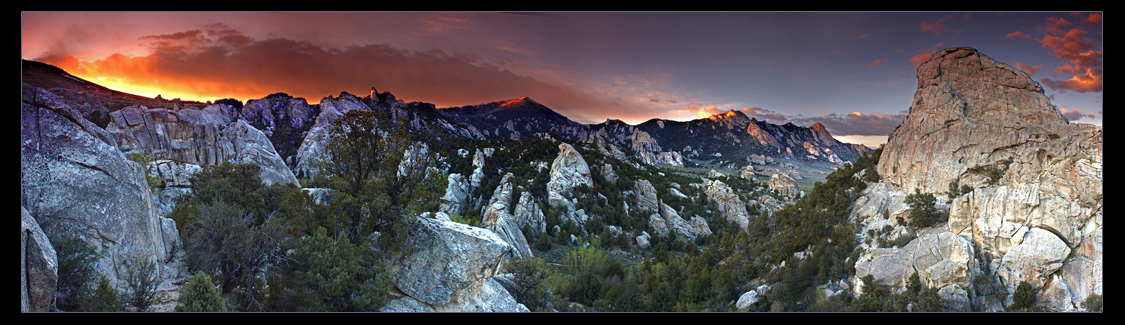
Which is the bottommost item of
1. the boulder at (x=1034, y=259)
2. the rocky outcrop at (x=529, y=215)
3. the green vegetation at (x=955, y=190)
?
the rocky outcrop at (x=529, y=215)

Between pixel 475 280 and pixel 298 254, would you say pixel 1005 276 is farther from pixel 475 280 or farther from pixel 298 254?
pixel 298 254

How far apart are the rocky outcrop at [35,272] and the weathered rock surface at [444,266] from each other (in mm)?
6704

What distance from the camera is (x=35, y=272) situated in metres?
6.57

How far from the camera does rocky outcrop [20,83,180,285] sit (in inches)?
308

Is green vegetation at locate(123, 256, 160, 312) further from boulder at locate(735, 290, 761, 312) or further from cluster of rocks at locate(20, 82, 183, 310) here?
boulder at locate(735, 290, 761, 312)

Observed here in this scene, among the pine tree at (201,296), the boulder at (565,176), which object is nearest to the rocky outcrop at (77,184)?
A: the pine tree at (201,296)

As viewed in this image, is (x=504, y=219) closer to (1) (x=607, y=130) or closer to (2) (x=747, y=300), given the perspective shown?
(2) (x=747, y=300)

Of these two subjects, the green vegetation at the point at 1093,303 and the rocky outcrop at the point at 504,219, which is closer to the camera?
the green vegetation at the point at 1093,303

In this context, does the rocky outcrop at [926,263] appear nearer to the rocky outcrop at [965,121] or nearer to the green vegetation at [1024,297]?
the green vegetation at [1024,297]

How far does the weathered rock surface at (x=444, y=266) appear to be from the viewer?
12.3 m

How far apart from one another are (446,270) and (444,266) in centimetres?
16

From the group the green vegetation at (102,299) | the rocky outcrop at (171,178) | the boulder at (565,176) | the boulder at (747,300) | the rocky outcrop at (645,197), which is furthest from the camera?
the rocky outcrop at (645,197)

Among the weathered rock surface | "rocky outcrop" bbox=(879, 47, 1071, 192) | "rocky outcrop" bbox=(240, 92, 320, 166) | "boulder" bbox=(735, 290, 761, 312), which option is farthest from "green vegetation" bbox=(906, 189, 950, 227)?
"rocky outcrop" bbox=(240, 92, 320, 166)

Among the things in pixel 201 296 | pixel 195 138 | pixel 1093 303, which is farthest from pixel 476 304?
pixel 195 138
